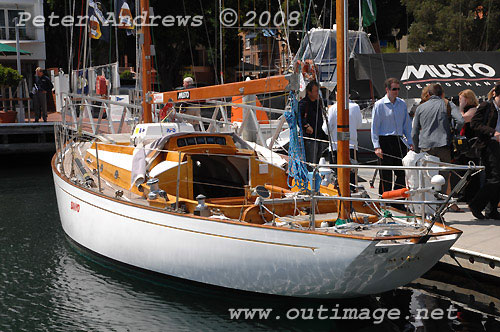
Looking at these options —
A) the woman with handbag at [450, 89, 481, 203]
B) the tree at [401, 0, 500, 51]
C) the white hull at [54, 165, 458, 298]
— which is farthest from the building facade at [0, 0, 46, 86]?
the woman with handbag at [450, 89, 481, 203]

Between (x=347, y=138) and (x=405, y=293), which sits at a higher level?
(x=347, y=138)

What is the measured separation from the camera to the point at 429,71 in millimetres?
14305

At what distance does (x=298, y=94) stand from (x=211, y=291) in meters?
2.41

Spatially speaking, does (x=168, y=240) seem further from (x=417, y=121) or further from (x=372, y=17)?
(x=372, y=17)

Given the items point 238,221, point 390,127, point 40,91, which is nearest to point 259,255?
point 238,221

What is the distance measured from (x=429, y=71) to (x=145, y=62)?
645 centimetres

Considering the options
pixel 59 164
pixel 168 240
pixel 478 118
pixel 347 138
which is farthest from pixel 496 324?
pixel 59 164

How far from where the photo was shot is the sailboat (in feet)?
20.6

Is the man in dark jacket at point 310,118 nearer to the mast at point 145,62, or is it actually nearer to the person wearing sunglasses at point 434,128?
the person wearing sunglasses at point 434,128

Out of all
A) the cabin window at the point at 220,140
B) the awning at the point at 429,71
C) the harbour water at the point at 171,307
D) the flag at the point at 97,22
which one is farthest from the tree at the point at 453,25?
the harbour water at the point at 171,307

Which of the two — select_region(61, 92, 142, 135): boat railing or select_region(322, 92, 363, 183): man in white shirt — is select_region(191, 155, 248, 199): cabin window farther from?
select_region(61, 92, 142, 135): boat railing

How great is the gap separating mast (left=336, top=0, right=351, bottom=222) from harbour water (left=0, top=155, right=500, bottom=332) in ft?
3.57

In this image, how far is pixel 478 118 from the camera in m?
8.59

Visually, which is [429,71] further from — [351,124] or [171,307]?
[171,307]
